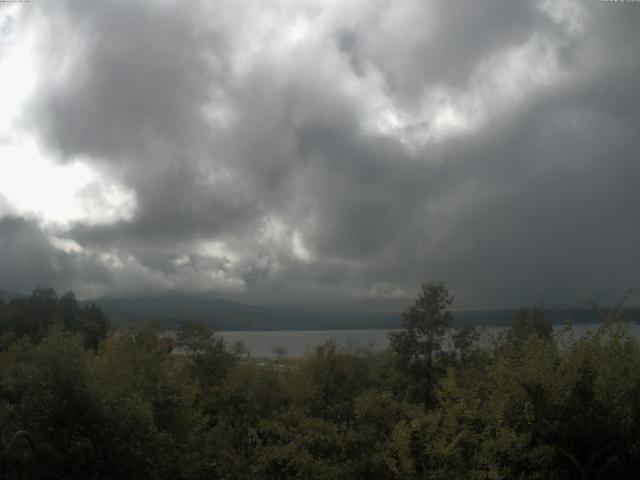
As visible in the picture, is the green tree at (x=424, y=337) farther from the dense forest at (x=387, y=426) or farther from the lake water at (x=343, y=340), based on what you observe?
the dense forest at (x=387, y=426)

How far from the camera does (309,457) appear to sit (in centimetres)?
1570

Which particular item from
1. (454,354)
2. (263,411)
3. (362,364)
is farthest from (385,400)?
(362,364)

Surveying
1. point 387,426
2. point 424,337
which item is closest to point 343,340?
point 424,337

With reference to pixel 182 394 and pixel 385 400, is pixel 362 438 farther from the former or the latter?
pixel 182 394

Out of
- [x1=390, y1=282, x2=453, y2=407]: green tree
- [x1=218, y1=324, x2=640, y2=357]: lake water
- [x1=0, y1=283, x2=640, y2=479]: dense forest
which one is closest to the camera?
[x1=0, y1=283, x2=640, y2=479]: dense forest

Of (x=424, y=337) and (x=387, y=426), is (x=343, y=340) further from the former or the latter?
(x=387, y=426)

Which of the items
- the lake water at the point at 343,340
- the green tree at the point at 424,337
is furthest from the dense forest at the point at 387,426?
the green tree at the point at 424,337

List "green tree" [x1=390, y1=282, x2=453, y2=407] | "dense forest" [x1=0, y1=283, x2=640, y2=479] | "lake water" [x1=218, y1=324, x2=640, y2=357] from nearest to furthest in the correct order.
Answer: "dense forest" [x1=0, y1=283, x2=640, y2=479]
"lake water" [x1=218, y1=324, x2=640, y2=357]
"green tree" [x1=390, y1=282, x2=453, y2=407]

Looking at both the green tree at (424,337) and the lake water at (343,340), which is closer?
the lake water at (343,340)

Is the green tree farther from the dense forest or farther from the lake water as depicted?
the dense forest

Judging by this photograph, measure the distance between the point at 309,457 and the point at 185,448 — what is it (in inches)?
217

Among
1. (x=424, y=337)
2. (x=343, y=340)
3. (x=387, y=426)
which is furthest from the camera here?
(x=343, y=340)

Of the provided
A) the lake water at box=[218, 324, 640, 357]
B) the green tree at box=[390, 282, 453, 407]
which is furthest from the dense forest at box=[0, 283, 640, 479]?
the green tree at box=[390, 282, 453, 407]

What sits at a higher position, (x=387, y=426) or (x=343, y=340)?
(x=343, y=340)
